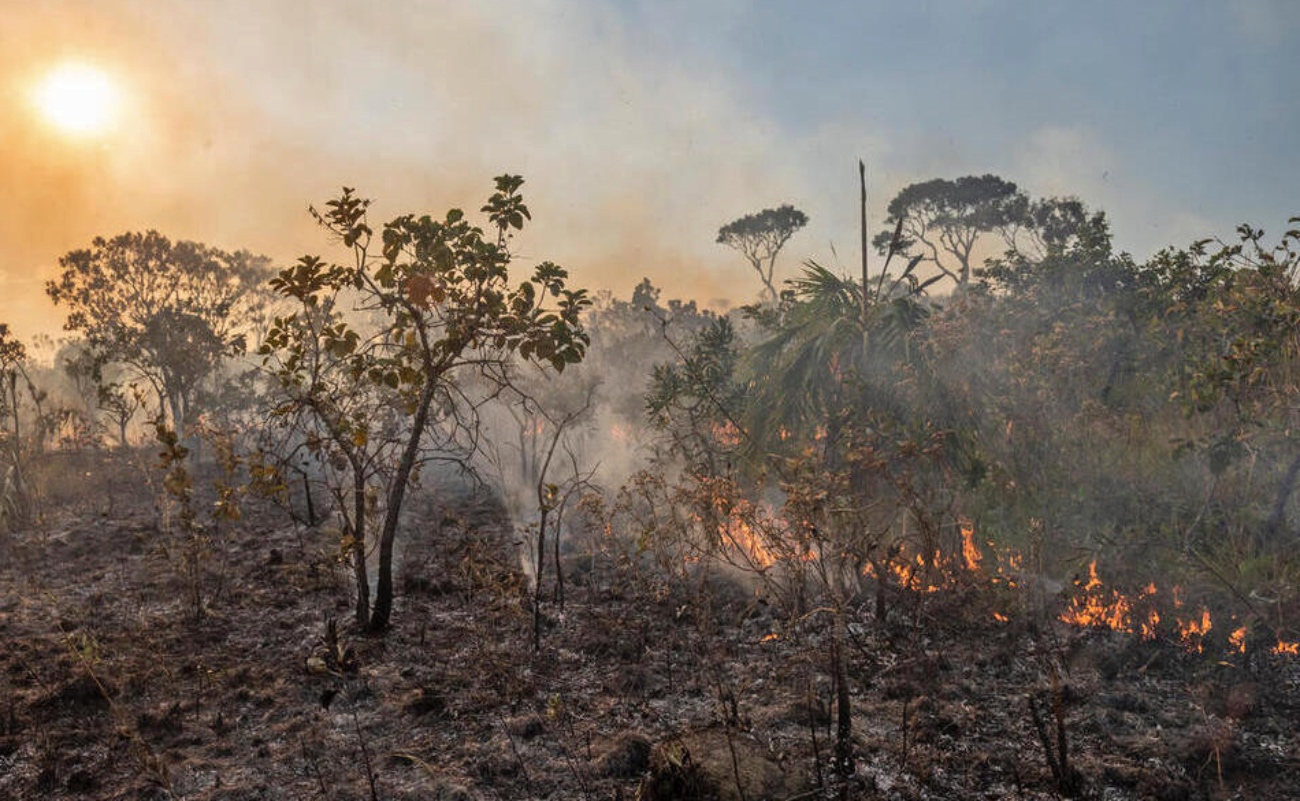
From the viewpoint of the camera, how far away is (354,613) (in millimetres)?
8312

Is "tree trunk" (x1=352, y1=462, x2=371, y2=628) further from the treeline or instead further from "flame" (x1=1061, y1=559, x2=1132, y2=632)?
"flame" (x1=1061, y1=559, x2=1132, y2=632)

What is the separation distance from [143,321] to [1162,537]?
3068 centimetres

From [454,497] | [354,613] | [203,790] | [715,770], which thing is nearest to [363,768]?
[203,790]

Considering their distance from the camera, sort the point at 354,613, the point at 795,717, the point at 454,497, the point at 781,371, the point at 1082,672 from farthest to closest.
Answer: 1. the point at 454,497
2. the point at 781,371
3. the point at 354,613
4. the point at 1082,672
5. the point at 795,717

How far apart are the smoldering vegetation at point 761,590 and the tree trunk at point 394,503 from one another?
43 mm

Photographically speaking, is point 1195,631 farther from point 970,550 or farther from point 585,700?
point 585,700

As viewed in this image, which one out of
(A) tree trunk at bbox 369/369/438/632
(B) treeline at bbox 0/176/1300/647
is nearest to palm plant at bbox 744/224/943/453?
(B) treeline at bbox 0/176/1300/647

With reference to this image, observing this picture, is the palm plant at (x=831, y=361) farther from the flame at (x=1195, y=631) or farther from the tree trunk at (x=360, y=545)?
the tree trunk at (x=360, y=545)

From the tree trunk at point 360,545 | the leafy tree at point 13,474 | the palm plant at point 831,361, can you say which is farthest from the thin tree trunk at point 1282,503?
the leafy tree at point 13,474

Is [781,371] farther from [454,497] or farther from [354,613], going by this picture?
[454,497]

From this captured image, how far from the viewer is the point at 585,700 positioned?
20.4ft

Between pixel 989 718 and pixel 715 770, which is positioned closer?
pixel 715 770

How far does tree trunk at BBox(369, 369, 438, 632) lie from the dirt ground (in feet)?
0.97

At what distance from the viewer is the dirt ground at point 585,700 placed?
4738 millimetres
